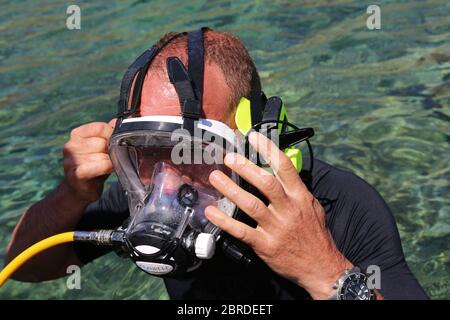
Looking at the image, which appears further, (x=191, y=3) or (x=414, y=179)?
(x=191, y=3)

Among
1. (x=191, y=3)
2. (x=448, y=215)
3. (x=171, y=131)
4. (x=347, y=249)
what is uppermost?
(x=191, y=3)

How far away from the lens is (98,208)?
2.94 m

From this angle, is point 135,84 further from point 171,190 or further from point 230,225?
point 230,225

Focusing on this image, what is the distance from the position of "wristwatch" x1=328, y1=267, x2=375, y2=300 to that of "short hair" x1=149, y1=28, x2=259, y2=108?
25.5 inches

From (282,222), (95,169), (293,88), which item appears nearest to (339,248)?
(282,222)

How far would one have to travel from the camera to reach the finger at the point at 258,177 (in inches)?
81.2

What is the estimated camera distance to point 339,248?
2564 mm

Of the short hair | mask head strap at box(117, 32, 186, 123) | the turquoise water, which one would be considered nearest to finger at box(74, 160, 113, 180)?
mask head strap at box(117, 32, 186, 123)

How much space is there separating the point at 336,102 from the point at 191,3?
2767 millimetres

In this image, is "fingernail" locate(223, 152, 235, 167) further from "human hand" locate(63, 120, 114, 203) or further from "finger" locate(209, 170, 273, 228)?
"human hand" locate(63, 120, 114, 203)

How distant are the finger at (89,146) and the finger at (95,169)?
53 millimetres

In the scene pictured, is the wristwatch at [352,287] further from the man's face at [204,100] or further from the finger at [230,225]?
the man's face at [204,100]

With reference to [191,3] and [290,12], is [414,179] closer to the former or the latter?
[290,12]
